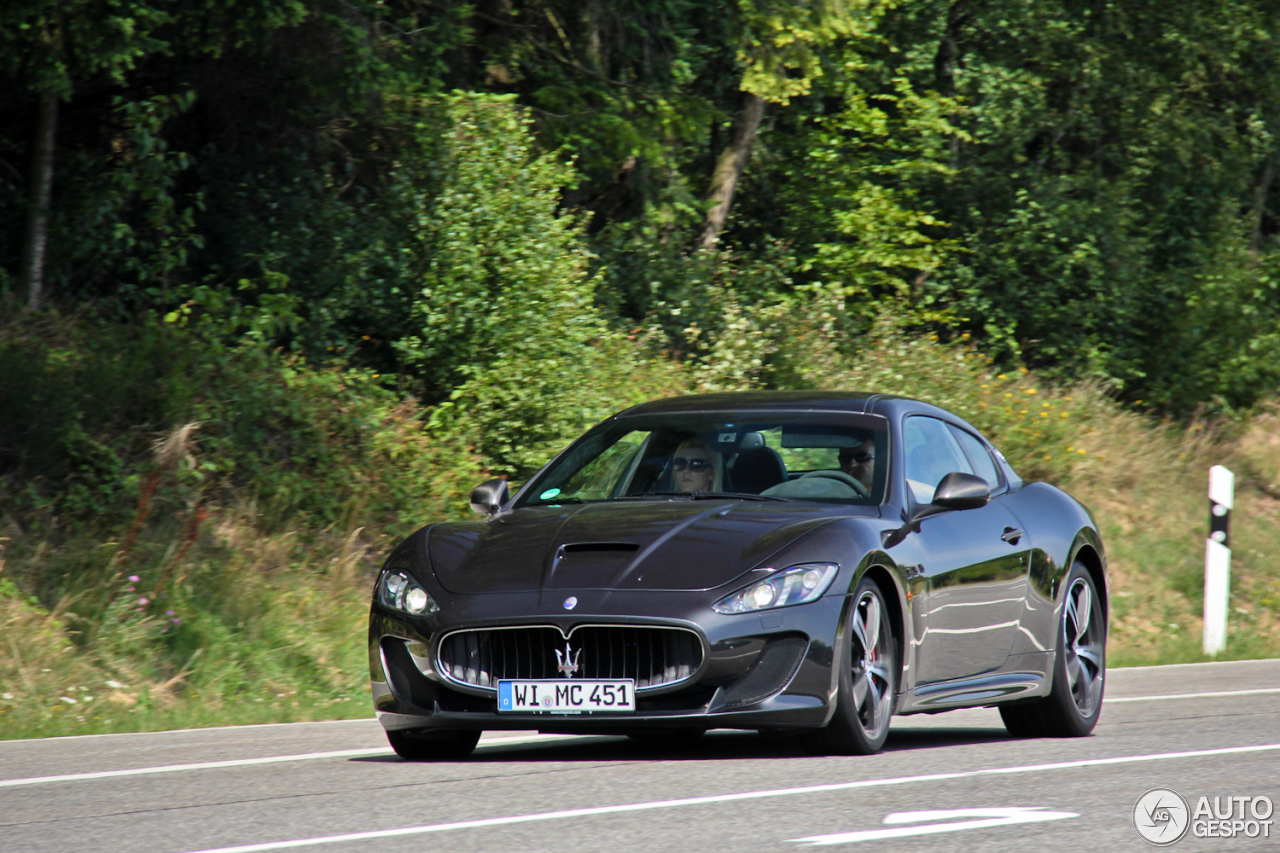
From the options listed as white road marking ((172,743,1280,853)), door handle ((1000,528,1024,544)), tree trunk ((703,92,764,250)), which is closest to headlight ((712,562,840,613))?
white road marking ((172,743,1280,853))

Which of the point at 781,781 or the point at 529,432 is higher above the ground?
the point at 781,781

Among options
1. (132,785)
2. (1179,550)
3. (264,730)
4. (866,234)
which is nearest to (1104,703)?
(264,730)

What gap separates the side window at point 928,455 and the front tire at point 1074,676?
93cm

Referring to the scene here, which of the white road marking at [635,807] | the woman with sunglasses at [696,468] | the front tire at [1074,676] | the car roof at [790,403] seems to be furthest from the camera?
the front tire at [1074,676]

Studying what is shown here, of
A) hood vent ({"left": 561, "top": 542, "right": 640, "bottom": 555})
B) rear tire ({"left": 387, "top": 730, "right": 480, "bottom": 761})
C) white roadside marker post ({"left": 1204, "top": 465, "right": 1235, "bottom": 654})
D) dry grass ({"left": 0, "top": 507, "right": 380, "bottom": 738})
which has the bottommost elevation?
white roadside marker post ({"left": 1204, "top": 465, "right": 1235, "bottom": 654})

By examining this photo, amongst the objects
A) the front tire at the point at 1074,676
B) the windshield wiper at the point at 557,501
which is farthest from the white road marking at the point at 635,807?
the windshield wiper at the point at 557,501

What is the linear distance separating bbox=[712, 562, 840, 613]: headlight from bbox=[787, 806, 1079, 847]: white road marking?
1.16 m

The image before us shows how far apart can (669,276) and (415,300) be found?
4192 millimetres

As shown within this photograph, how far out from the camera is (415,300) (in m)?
17.6

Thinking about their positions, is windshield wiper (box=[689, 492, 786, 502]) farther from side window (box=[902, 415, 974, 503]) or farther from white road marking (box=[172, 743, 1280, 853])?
white road marking (box=[172, 743, 1280, 853])

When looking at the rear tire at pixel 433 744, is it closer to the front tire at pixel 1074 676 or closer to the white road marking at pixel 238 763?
the white road marking at pixel 238 763

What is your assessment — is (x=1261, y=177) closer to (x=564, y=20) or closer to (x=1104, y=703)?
(x=564, y=20)

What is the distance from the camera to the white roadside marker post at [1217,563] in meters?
16.7

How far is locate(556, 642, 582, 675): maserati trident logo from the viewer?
7.15 meters
